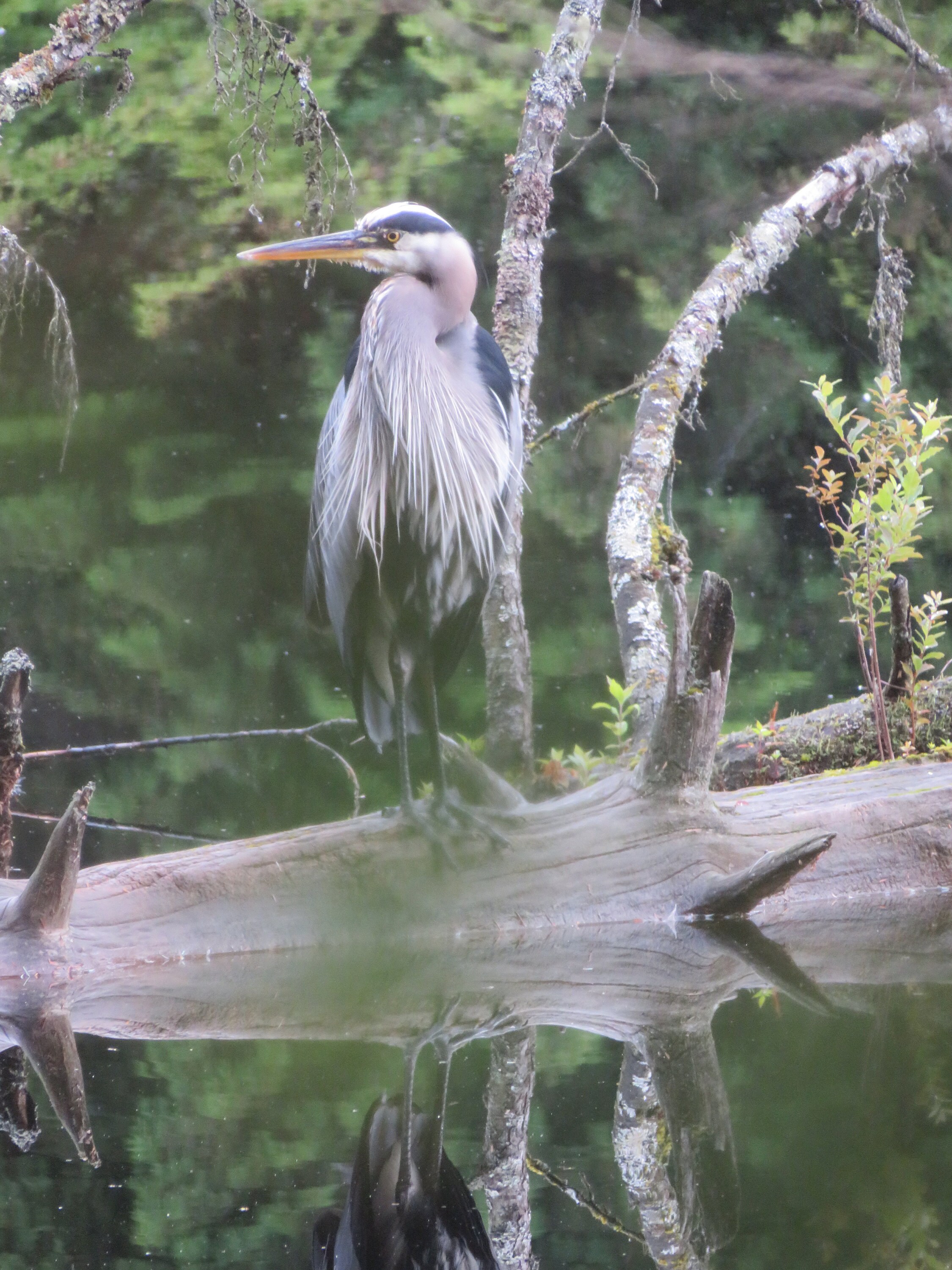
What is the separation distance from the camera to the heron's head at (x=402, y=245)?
2.90 m

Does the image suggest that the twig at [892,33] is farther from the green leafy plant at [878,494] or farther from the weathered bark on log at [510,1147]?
the weathered bark on log at [510,1147]

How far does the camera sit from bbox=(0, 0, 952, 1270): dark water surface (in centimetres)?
611

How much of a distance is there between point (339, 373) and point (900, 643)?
274 inches

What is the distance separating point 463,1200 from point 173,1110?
537mm

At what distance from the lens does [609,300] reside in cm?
1044

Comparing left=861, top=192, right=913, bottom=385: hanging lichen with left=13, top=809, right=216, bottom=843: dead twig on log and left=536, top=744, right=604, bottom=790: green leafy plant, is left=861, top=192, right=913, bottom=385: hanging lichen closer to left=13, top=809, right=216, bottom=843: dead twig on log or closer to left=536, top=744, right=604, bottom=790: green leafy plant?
left=536, top=744, right=604, bottom=790: green leafy plant

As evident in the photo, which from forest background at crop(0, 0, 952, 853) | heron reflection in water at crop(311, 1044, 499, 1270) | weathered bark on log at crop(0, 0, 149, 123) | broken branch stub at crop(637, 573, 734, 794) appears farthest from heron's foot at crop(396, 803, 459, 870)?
forest background at crop(0, 0, 952, 853)

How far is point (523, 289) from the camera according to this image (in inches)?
154

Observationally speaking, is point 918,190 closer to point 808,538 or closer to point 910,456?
point 808,538

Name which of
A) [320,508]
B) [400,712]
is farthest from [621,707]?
[320,508]

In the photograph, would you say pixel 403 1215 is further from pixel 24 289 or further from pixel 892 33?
pixel 892 33

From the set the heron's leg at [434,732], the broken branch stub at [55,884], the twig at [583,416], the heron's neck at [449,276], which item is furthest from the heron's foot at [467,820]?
the twig at [583,416]

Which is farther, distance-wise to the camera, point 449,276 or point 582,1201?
point 449,276

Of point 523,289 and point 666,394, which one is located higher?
point 523,289
